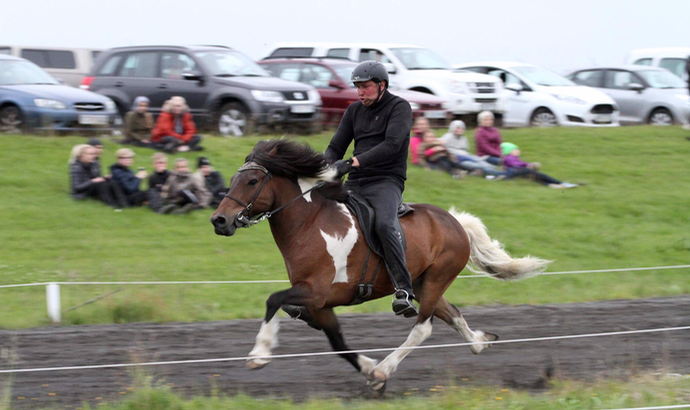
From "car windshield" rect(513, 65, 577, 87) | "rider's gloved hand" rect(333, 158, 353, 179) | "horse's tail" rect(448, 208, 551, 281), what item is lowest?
"car windshield" rect(513, 65, 577, 87)

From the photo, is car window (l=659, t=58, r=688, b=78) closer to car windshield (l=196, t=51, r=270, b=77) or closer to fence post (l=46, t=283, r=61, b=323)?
car windshield (l=196, t=51, r=270, b=77)

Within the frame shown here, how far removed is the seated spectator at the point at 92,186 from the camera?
41.6 feet

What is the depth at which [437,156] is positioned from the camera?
603 inches

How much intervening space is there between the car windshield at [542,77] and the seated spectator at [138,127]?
34.3ft

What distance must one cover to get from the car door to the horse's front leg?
57.6 feet

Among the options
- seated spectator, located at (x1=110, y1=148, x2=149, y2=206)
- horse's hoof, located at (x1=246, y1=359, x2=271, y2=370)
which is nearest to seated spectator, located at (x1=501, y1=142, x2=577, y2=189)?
seated spectator, located at (x1=110, y1=148, x2=149, y2=206)

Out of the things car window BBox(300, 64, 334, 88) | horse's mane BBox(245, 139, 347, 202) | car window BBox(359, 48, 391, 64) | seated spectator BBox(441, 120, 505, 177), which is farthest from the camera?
car window BBox(359, 48, 391, 64)

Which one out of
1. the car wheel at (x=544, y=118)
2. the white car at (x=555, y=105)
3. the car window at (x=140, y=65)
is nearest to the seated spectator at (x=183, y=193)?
the car window at (x=140, y=65)

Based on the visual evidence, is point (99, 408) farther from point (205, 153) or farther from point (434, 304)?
point (205, 153)

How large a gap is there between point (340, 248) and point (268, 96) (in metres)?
10.2

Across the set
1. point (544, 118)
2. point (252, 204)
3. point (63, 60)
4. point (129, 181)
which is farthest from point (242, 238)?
point (63, 60)

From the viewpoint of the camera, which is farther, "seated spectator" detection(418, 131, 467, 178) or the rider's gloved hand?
"seated spectator" detection(418, 131, 467, 178)

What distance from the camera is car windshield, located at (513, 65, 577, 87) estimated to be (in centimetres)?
2148

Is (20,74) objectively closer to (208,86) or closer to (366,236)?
(208,86)
